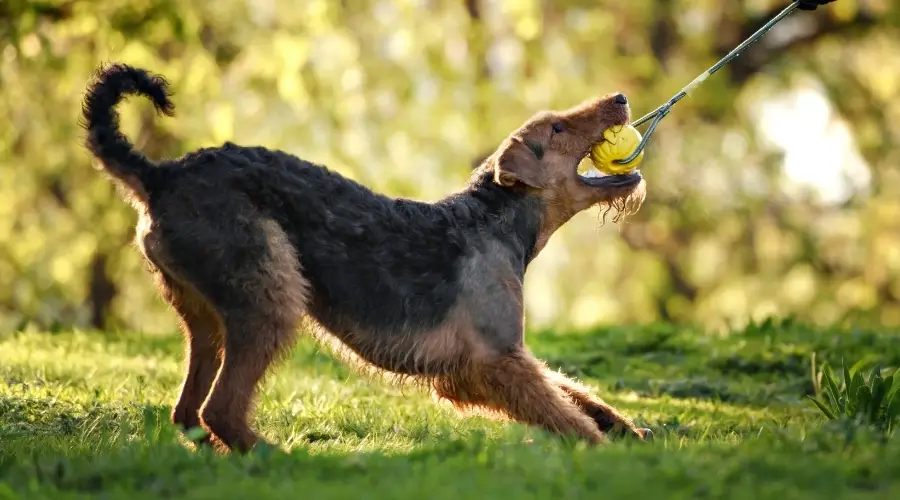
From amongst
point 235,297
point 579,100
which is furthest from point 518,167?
point 579,100

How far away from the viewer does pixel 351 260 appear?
18.5 feet

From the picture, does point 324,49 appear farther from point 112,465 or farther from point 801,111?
point 112,465

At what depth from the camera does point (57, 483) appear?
434 cm

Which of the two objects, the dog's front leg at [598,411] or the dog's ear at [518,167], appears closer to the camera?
the dog's front leg at [598,411]

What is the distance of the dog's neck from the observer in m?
6.09

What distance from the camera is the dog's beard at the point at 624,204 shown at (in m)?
6.40

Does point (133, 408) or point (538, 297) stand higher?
point (538, 297)

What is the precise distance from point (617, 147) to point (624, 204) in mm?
332

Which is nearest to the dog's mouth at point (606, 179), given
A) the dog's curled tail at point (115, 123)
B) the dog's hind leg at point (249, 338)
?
the dog's hind leg at point (249, 338)

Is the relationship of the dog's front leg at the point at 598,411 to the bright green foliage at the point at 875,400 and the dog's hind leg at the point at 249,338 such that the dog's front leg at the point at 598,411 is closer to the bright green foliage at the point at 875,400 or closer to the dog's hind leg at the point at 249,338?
the bright green foliage at the point at 875,400

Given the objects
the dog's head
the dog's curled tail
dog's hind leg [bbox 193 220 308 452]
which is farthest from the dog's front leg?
the dog's curled tail

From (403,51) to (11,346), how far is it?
315 inches

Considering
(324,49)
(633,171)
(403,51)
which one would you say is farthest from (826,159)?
(633,171)

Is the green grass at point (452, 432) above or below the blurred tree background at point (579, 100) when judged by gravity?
below
